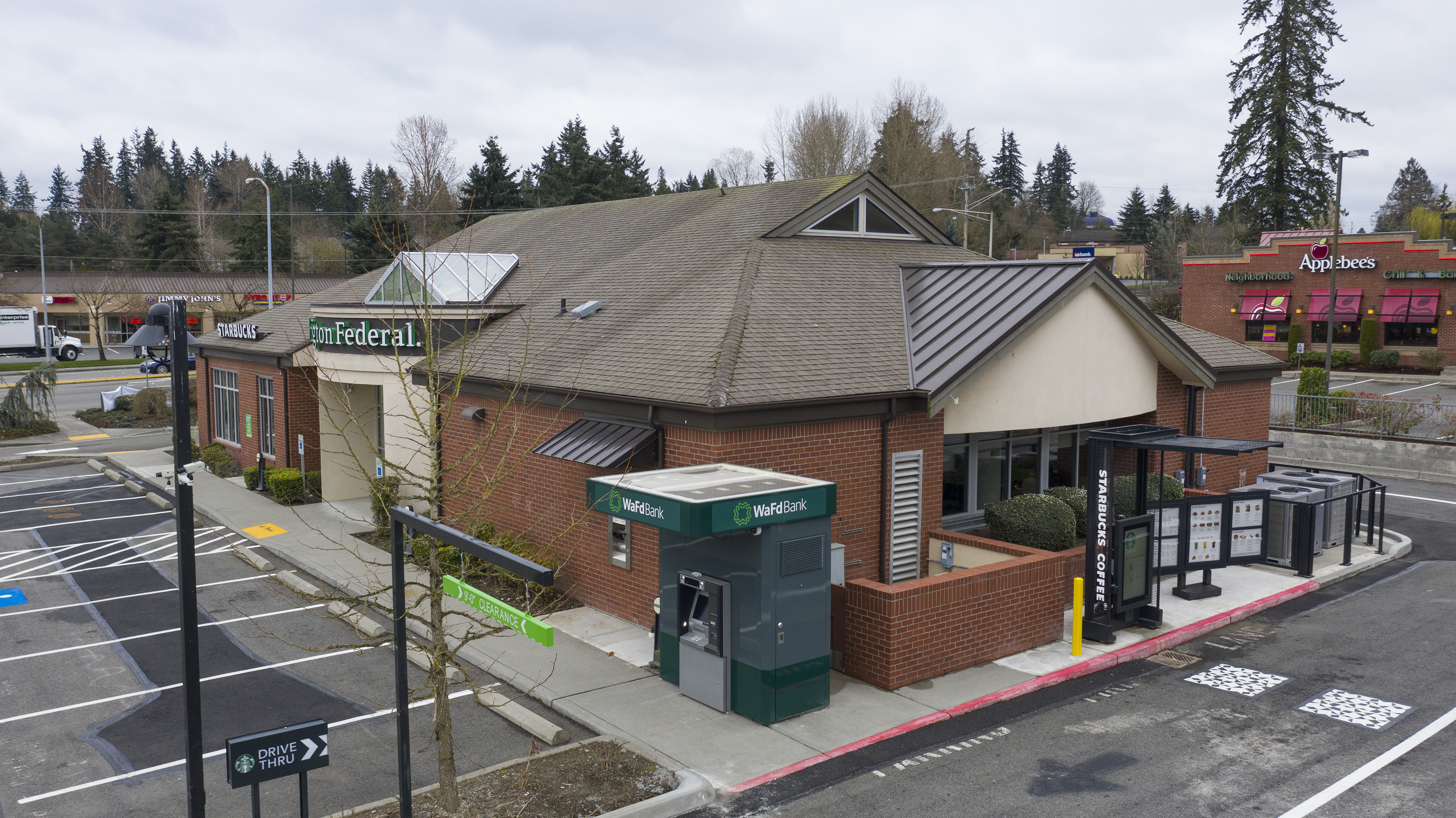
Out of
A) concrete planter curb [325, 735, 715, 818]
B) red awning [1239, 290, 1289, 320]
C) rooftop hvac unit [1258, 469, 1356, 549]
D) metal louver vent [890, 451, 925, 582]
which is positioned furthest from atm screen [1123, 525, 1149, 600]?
red awning [1239, 290, 1289, 320]

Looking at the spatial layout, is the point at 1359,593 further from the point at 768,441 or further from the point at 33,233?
the point at 33,233

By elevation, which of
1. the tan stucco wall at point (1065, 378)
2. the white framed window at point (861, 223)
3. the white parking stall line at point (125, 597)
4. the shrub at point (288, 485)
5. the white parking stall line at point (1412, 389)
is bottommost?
the white parking stall line at point (125, 597)

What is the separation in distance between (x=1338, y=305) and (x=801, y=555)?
1939 inches

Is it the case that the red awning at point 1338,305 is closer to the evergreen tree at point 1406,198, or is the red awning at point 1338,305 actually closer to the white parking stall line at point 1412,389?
the white parking stall line at point 1412,389

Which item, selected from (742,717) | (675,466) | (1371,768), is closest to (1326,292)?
(1371,768)

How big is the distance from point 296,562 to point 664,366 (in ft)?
27.1

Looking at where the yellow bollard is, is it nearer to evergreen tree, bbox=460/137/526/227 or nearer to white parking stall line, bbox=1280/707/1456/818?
white parking stall line, bbox=1280/707/1456/818

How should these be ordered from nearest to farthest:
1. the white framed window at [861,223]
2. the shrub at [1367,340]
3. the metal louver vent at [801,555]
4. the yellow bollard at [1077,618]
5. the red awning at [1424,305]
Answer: the metal louver vent at [801,555]
the yellow bollard at [1077,618]
the white framed window at [861,223]
the red awning at [1424,305]
the shrub at [1367,340]

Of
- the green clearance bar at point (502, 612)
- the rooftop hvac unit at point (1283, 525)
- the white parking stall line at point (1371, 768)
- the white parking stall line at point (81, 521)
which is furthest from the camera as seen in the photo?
→ the white parking stall line at point (81, 521)

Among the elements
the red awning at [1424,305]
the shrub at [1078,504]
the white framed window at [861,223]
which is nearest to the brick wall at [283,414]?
the white framed window at [861,223]

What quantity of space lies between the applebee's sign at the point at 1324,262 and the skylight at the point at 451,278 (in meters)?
42.7

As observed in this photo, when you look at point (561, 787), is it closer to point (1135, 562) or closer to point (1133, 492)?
point (1135, 562)

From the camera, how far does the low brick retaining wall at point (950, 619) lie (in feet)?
A: 37.7

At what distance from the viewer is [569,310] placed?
19.3 metres
